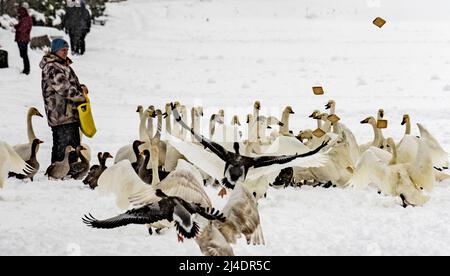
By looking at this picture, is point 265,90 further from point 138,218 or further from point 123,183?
point 138,218

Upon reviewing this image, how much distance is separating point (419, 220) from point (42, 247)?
11.8 ft

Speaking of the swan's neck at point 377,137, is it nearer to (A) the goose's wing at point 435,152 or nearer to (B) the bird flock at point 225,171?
(B) the bird flock at point 225,171

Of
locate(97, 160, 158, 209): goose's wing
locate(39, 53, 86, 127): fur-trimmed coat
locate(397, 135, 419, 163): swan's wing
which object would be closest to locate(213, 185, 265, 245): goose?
locate(97, 160, 158, 209): goose's wing

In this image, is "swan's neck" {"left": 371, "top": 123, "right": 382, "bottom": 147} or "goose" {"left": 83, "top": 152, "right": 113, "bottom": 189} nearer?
"goose" {"left": 83, "top": 152, "right": 113, "bottom": 189}

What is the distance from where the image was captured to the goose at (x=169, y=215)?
4254 millimetres

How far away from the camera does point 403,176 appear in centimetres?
666

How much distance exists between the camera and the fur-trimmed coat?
775 cm

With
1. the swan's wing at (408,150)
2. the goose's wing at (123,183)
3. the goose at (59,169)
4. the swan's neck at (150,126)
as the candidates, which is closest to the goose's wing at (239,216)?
the goose's wing at (123,183)

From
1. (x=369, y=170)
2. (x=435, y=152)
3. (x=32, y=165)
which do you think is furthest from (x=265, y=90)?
(x=369, y=170)

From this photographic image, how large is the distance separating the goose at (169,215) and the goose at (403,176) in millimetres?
2833

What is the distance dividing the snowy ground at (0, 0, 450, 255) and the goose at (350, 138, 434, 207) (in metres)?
0.16

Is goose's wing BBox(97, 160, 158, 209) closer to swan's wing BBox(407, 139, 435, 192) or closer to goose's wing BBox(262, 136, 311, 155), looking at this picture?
goose's wing BBox(262, 136, 311, 155)
